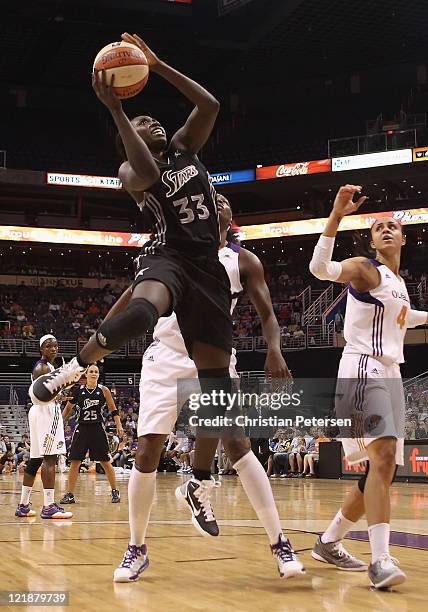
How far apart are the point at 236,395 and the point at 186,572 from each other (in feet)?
3.89

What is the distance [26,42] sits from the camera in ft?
112

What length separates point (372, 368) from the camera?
4762 mm

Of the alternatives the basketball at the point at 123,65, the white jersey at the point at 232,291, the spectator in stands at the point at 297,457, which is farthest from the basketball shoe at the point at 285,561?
the spectator in stands at the point at 297,457

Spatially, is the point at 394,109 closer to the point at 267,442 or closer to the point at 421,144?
the point at 421,144

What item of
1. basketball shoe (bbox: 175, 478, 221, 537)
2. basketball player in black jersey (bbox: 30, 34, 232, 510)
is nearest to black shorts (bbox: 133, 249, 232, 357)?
basketball player in black jersey (bbox: 30, 34, 232, 510)

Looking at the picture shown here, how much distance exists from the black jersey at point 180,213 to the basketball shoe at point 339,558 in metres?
2.08

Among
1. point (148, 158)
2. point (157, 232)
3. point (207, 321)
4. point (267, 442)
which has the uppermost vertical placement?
point (148, 158)

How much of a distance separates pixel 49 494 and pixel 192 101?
253 inches

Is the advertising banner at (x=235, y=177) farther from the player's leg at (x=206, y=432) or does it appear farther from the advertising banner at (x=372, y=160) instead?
the player's leg at (x=206, y=432)

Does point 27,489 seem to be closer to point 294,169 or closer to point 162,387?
point 162,387

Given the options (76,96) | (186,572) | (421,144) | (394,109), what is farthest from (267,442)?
(76,96)

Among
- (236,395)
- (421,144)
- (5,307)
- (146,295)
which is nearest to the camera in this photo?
(146,295)

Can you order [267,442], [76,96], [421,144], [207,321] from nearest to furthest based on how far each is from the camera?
1. [207,321]
2. [267,442]
3. [421,144]
4. [76,96]

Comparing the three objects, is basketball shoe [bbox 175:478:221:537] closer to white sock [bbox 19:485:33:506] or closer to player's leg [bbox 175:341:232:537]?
player's leg [bbox 175:341:232:537]
